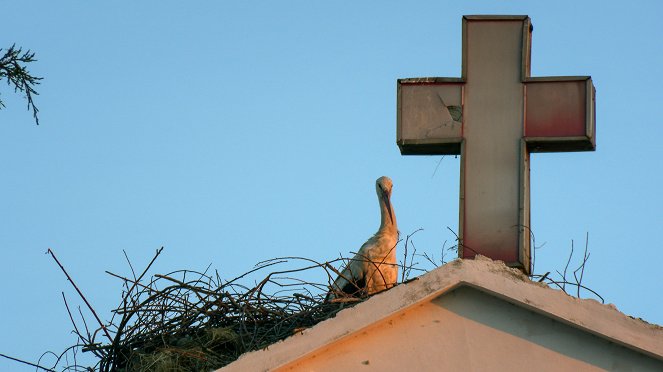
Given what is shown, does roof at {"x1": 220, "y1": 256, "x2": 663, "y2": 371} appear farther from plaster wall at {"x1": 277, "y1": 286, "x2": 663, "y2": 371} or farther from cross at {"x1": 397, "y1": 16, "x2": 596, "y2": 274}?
cross at {"x1": 397, "y1": 16, "x2": 596, "y2": 274}

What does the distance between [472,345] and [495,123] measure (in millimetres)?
2413

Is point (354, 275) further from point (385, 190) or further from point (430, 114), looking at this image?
point (430, 114)

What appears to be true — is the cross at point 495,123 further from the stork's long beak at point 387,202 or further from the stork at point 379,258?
the stork's long beak at point 387,202

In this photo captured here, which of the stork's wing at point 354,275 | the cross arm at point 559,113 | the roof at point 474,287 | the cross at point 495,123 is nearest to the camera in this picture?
the roof at point 474,287

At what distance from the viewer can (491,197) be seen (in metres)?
8.91

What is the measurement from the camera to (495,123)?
912cm

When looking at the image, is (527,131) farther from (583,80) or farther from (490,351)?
(490,351)

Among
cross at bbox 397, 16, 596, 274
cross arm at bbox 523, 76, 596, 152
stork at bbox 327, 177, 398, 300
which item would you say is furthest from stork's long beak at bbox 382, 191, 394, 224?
cross arm at bbox 523, 76, 596, 152

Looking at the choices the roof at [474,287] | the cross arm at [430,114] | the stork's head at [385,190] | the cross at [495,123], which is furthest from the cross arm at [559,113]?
the roof at [474,287]

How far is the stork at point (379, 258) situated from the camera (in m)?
9.45

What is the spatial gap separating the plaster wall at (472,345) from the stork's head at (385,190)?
2955mm

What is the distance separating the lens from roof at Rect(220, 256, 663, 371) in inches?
274

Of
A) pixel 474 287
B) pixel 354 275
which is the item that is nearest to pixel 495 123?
pixel 354 275

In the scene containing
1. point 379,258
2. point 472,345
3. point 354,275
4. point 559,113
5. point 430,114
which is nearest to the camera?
point 472,345
